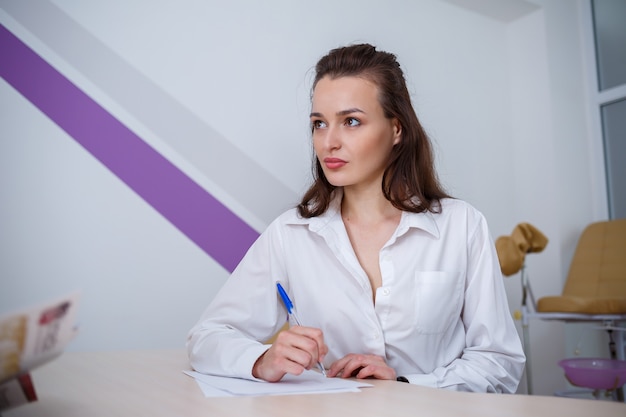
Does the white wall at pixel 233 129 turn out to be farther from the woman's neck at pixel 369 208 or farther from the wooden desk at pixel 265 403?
the wooden desk at pixel 265 403

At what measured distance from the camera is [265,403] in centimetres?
74

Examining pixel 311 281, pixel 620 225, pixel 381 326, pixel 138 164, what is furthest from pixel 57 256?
pixel 620 225

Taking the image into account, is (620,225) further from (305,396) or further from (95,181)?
(305,396)

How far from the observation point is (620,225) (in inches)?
135

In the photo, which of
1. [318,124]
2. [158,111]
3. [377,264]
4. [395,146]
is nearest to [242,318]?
[377,264]

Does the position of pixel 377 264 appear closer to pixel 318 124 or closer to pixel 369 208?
pixel 369 208

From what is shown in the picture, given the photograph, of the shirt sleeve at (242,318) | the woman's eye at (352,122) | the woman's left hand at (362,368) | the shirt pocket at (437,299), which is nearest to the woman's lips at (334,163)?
the woman's eye at (352,122)

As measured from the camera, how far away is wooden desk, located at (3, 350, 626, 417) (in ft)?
2.20

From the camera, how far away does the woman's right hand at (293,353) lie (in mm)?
916

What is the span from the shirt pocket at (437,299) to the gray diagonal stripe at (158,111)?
1.55 m

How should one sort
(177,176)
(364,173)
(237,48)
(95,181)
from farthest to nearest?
(237,48), (177,176), (95,181), (364,173)

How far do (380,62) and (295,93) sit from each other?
1.40 m

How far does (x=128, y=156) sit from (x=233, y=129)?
0.55 meters

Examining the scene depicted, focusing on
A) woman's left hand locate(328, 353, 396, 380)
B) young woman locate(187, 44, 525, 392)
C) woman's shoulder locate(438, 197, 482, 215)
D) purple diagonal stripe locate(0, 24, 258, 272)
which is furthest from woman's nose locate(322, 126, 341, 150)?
purple diagonal stripe locate(0, 24, 258, 272)
